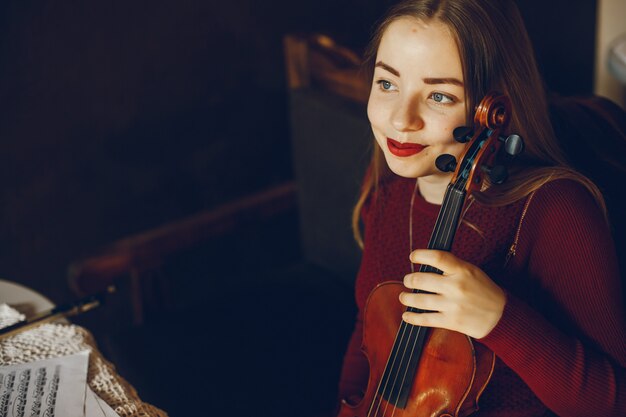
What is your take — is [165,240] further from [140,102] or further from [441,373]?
[441,373]

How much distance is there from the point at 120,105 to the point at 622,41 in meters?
1.33

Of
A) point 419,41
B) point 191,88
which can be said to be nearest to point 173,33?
point 191,88

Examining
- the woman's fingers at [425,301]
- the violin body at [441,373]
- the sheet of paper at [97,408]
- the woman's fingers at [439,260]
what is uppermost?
the woman's fingers at [439,260]

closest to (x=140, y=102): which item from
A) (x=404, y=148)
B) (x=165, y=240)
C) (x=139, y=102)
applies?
(x=139, y=102)

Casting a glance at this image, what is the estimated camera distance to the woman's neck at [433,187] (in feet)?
3.86

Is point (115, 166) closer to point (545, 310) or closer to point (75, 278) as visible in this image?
point (75, 278)

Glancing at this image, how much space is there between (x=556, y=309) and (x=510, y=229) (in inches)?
5.1

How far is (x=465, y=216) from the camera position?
116cm

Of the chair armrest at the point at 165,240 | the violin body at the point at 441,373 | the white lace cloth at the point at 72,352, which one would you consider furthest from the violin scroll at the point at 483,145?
the chair armrest at the point at 165,240

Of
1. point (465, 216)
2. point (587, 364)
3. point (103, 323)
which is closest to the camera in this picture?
point (587, 364)

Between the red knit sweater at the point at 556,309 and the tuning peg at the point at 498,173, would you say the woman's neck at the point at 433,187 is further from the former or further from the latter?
the tuning peg at the point at 498,173

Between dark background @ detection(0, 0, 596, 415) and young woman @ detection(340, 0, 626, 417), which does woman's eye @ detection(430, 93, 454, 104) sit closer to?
young woman @ detection(340, 0, 626, 417)

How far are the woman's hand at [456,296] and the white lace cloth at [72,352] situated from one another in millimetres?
427

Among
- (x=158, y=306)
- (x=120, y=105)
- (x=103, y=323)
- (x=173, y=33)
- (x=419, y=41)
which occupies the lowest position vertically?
(x=103, y=323)
